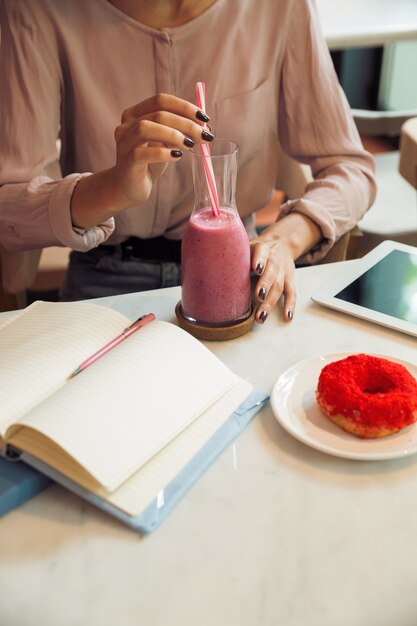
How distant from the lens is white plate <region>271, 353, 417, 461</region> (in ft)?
2.20

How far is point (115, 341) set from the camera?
0.79 meters

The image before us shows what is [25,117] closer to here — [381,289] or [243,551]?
[381,289]

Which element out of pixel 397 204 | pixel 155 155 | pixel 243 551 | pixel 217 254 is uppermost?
pixel 155 155

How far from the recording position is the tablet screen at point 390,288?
3.06 feet

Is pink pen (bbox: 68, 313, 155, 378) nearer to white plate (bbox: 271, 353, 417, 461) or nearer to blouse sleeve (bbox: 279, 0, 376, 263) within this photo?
white plate (bbox: 271, 353, 417, 461)

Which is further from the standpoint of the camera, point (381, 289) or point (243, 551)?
point (381, 289)

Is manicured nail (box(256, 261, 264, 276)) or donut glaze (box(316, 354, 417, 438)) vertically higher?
manicured nail (box(256, 261, 264, 276))

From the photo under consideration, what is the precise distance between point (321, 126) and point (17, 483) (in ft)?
3.05

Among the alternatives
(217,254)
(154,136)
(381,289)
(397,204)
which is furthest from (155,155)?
(397,204)

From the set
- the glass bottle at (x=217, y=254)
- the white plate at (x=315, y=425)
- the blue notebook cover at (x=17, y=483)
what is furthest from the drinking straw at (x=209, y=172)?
the blue notebook cover at (x=17, y=483)

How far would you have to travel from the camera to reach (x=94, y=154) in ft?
4.12

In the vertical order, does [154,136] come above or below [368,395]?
above

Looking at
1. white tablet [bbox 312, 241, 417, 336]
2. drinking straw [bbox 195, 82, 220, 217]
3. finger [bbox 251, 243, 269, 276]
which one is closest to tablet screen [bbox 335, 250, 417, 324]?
white tablet [bbox 312, 241, 417, 336]

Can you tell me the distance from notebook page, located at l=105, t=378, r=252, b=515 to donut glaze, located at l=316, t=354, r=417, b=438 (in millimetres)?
93
